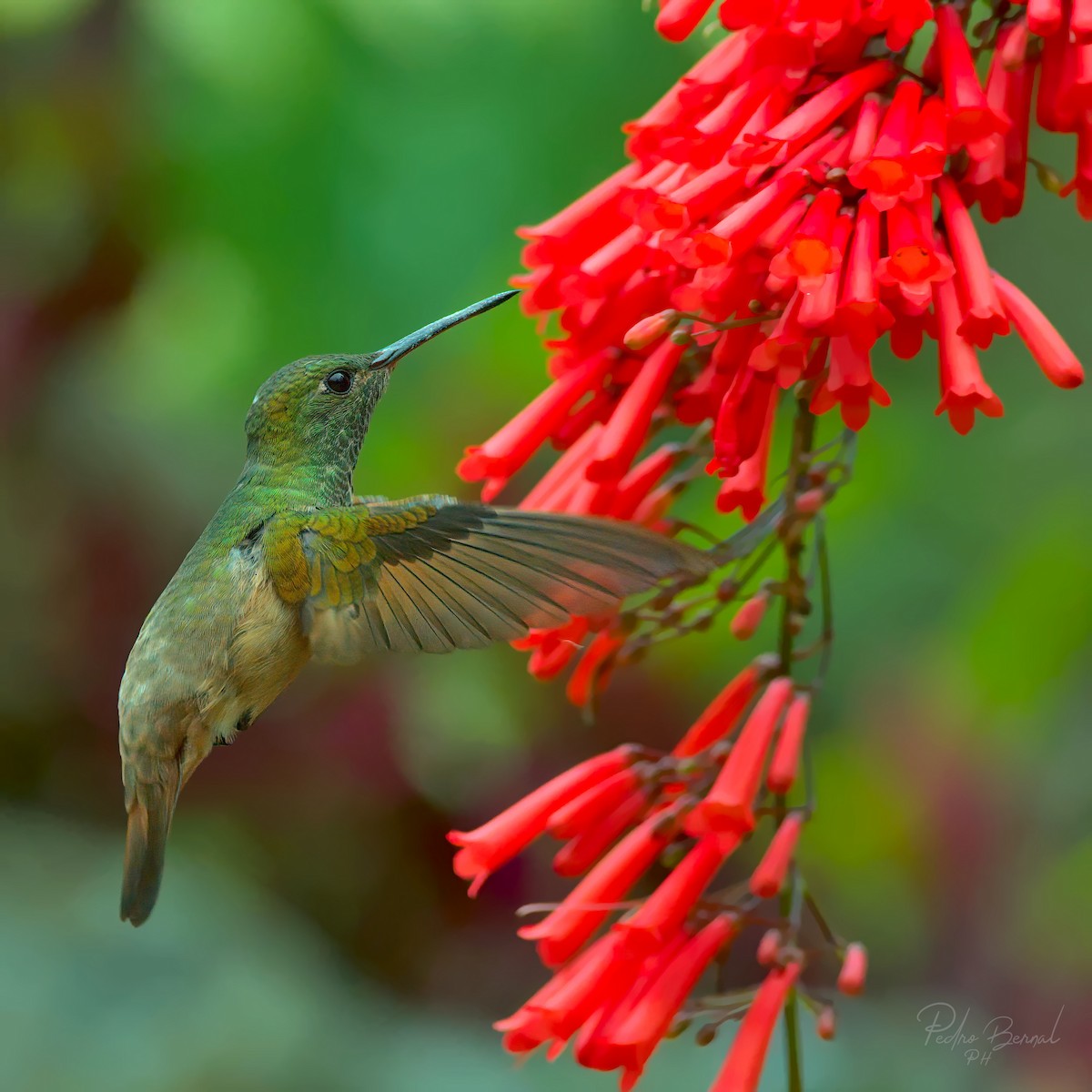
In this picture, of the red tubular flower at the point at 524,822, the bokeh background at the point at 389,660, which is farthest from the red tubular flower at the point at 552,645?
the bokeh background at the point at 389,660

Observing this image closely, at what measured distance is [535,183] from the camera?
3025 millimetres

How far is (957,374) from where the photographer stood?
44.6 inches

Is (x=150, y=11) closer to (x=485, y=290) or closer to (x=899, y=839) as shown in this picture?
(x=485, y=290)

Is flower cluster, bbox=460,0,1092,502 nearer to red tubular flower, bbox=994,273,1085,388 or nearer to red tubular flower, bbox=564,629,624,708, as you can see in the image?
red tubular flower, bbox=994,273,1085,388

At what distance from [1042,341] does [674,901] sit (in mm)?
672

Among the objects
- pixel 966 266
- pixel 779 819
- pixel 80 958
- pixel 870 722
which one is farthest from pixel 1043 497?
pixel 80 958

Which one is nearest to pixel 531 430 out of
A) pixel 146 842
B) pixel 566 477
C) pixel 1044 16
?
pixel 566 477

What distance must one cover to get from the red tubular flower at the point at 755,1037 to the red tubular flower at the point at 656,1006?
69mm

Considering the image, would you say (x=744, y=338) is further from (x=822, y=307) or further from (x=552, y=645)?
(x=552, y=645)

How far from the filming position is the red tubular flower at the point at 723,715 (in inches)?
59.8

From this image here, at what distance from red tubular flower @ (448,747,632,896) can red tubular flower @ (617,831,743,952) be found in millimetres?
145

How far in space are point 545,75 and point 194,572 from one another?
72.6 inches

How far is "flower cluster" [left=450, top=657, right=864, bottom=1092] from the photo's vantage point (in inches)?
54.9

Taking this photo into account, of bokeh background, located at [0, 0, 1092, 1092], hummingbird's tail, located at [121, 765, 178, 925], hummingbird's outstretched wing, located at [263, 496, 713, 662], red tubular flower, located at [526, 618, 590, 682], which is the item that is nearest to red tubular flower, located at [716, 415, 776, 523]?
hummingbird's outstretched wing, located at [263, 496, 713, 662]
